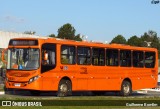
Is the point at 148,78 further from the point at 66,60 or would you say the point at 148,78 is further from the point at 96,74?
the point at 66,60

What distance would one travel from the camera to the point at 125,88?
3067cm

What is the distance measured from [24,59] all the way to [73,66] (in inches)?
120

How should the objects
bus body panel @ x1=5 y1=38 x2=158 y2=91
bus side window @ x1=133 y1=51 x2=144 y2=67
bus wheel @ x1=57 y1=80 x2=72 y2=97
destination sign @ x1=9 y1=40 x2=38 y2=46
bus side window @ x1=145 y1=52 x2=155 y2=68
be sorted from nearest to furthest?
destination sign @ x1=9 y1=40 x2=38 y2=46, bus body panel @ x1=5 y1=38 x2=158 y2=91, bus wheel @ x1=57 y1=80 x2=72 y2=97, bus side window @ x1=133 y1=51 x2=144 y2=67, bus side window @ x1=145 y1=52 x2=155 y2=68

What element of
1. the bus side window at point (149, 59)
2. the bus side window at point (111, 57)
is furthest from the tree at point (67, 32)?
the bus side window at point (111, 57)

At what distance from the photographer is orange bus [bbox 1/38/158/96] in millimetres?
25056

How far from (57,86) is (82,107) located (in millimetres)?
9020

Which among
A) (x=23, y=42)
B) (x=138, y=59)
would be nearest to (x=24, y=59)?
(x=23, y=42)

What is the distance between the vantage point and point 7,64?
84.5 feet

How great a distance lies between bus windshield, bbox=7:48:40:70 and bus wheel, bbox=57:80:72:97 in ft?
6.88

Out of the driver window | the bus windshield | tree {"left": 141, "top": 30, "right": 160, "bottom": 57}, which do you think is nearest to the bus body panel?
the driver window

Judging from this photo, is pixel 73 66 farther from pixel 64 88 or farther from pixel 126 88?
pixel 126 88

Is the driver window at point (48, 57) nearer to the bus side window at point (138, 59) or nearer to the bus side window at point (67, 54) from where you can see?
the bus side window at point (67, 54)

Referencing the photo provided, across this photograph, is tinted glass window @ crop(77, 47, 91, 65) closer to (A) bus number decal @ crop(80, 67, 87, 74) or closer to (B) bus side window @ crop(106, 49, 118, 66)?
(A) bus number decal @ crop(80, 67, 87, 74)

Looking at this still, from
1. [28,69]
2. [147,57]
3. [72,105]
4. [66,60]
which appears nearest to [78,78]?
[66,60]
